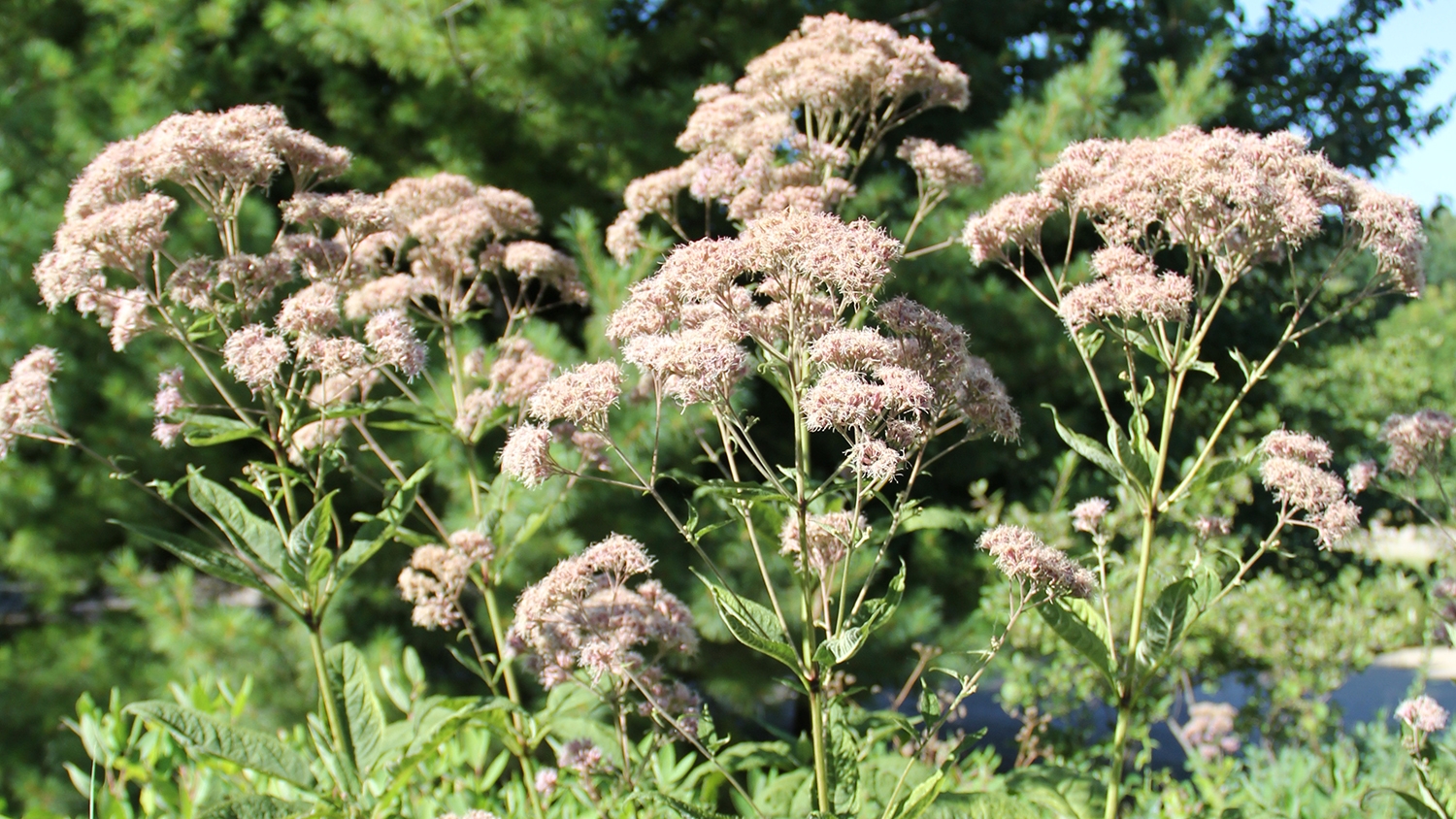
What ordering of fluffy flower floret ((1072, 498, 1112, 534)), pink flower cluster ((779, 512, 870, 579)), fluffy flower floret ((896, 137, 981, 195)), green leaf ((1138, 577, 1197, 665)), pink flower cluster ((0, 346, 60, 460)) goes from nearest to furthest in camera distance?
pink flower cluster ((779, 512, 870, 579)), green leaf ((1138, 577, 1197, 665)), pink flower cluster ((0, 346, 60, 460)), fluffy flower floret ((1072, 498, 1112, 534)), fluffy flower floret ((896, 137, 981, 195))

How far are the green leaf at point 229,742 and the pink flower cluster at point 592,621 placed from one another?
53cm

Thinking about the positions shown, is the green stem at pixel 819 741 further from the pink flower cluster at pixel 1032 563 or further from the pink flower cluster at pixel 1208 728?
the pink flower cluster at pixel 1208 728

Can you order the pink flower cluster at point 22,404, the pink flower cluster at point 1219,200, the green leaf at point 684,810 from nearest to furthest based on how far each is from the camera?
the green leaf at point 684,810, the pink flower cluster at point 1219,200, the pink flower cluster at point 22,404

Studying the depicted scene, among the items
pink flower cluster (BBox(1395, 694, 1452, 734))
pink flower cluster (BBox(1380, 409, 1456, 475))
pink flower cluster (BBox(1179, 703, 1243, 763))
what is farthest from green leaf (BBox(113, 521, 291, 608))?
pink flower cluster (BBox(1179, 703, 1243, 763))

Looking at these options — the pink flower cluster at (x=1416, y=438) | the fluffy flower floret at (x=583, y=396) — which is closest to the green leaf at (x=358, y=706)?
the fluffy flower floret at (x=583, y=396)

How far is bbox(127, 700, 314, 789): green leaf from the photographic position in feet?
7.04

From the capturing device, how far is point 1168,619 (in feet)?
6.75

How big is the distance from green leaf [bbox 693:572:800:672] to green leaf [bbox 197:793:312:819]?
3.27 ft

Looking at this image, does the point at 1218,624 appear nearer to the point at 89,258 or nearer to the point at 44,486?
the point at 89,258

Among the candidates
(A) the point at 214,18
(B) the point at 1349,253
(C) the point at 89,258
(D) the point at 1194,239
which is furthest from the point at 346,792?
(A) the point at 214,18

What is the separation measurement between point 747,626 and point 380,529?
3.33 ft

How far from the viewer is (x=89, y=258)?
90.4 inches

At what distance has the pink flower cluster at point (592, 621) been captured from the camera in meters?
2.17

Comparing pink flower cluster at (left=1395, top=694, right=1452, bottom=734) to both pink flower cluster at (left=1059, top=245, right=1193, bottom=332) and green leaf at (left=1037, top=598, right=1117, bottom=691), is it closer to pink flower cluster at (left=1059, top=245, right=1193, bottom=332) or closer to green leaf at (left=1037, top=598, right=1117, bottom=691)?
green leaf at (left=1037, top=598, right=1117, bottom=691)
